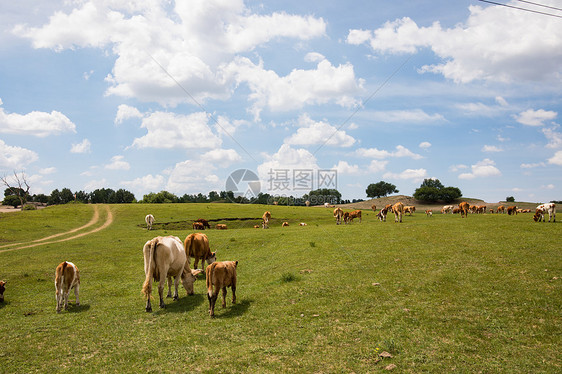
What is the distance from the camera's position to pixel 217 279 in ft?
37.3

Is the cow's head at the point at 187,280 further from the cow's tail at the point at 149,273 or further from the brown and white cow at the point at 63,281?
the brown and white cow at the point at 63,281

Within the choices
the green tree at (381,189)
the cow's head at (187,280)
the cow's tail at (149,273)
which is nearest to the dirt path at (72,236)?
the cow's head at (187,280)

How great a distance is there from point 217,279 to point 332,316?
424 centimetres

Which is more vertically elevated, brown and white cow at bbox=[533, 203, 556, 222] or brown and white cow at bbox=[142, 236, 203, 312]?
brown and white cow at bbox=[533, 203, 556, 222]

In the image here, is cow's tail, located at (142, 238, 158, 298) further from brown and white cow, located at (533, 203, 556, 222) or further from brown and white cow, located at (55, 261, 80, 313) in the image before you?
brown and white cow, located at (533, 203, 556, 222)

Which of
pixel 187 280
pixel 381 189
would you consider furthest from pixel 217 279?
pixel 381 189

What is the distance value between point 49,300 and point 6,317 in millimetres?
2200

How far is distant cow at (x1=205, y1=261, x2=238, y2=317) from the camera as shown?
11.0m

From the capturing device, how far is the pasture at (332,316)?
766 centimetres

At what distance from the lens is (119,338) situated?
956 centimetres

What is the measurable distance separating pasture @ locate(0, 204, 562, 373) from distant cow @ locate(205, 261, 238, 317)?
0.57 metres

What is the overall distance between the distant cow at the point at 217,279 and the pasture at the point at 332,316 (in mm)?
570

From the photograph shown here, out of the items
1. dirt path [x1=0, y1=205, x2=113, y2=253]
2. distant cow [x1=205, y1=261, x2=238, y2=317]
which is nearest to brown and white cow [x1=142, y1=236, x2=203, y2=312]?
distant cow [x1=205, y1=261, x2=238, y2=317]

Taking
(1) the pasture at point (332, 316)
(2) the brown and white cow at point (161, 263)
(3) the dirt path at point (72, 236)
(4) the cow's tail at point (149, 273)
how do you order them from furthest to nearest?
(3) the dirt path at point (72, 236) → (2) the brown and white cow at point (161, 263) → (4) the cow's tail at point (149, 273) → (1) the pasture at point (332, 316)
